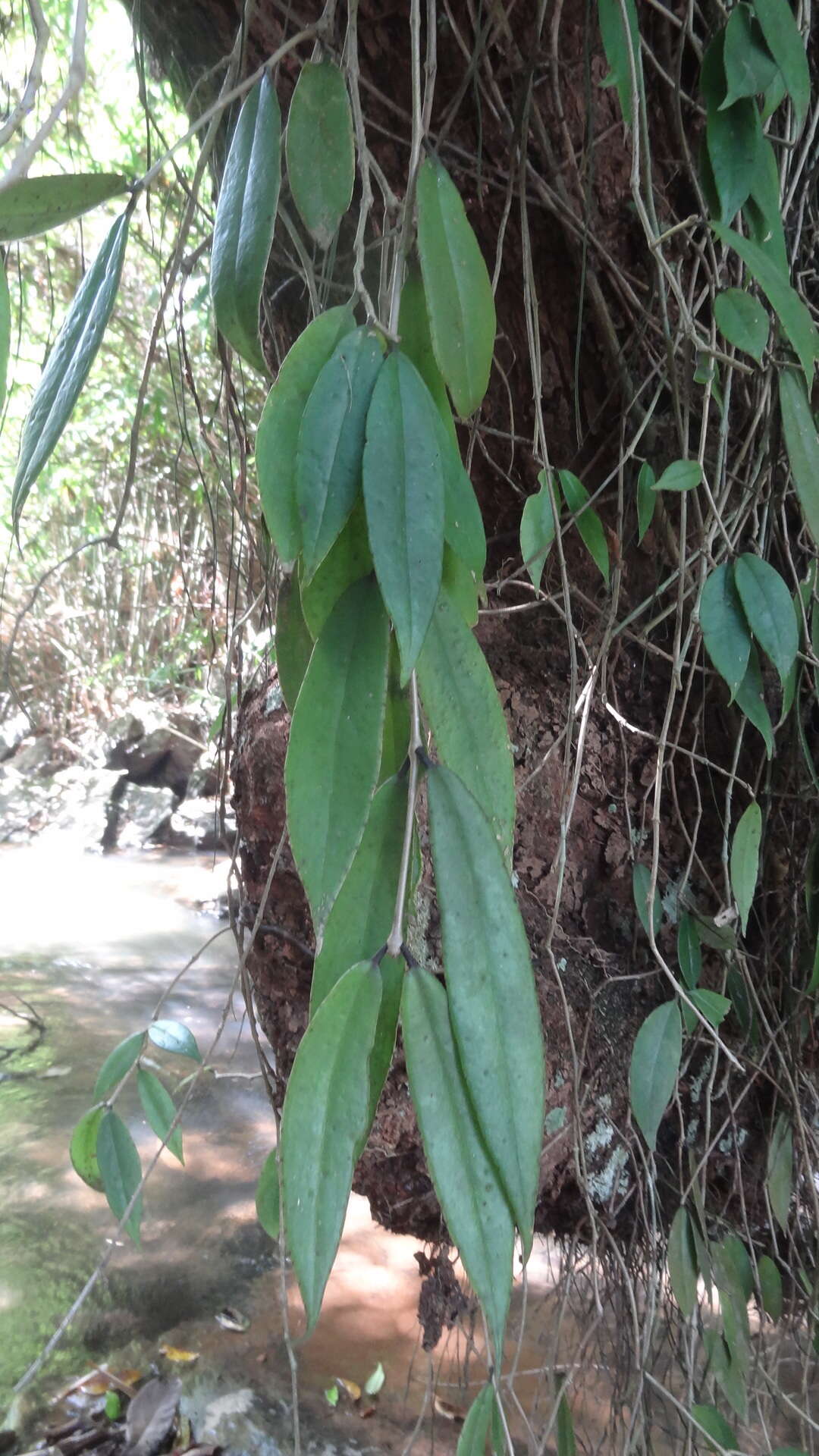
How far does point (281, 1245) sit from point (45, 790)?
4.70 m

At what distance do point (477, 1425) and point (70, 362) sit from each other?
0.53 meters

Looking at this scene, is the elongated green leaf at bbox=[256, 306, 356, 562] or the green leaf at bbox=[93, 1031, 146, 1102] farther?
the green leaf at bbox=[93, 1031, 146, 1102]

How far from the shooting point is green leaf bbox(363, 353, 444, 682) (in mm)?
290

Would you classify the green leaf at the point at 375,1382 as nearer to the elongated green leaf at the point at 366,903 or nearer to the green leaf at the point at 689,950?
the green leaf at the point at 689,950

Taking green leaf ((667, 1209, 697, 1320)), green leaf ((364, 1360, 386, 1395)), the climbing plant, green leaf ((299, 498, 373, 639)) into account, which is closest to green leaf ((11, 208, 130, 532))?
the climbing plant

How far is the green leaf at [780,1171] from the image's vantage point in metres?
0.66

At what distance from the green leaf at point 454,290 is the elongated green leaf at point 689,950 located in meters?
0.42

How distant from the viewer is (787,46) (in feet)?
1.59

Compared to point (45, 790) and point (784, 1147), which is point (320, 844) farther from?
point (45, 790)

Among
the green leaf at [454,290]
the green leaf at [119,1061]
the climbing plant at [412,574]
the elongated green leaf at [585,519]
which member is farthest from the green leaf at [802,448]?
the green leaf at [119,1061]

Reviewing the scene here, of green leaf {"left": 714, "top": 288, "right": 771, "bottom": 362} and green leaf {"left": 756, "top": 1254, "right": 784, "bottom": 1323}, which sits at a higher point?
green leaf {"left": 714, "top": 288, "right": 771, "bottom": 362}

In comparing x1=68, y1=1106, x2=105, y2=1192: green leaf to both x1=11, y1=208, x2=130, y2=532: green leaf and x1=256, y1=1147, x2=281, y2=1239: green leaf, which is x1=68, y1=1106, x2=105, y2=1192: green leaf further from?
x1=11, y1=208, x2=130, y2=532: green leaf

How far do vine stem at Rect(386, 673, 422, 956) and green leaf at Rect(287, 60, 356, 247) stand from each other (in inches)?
8.8

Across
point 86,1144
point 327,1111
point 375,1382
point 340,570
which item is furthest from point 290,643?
point 375,1382
